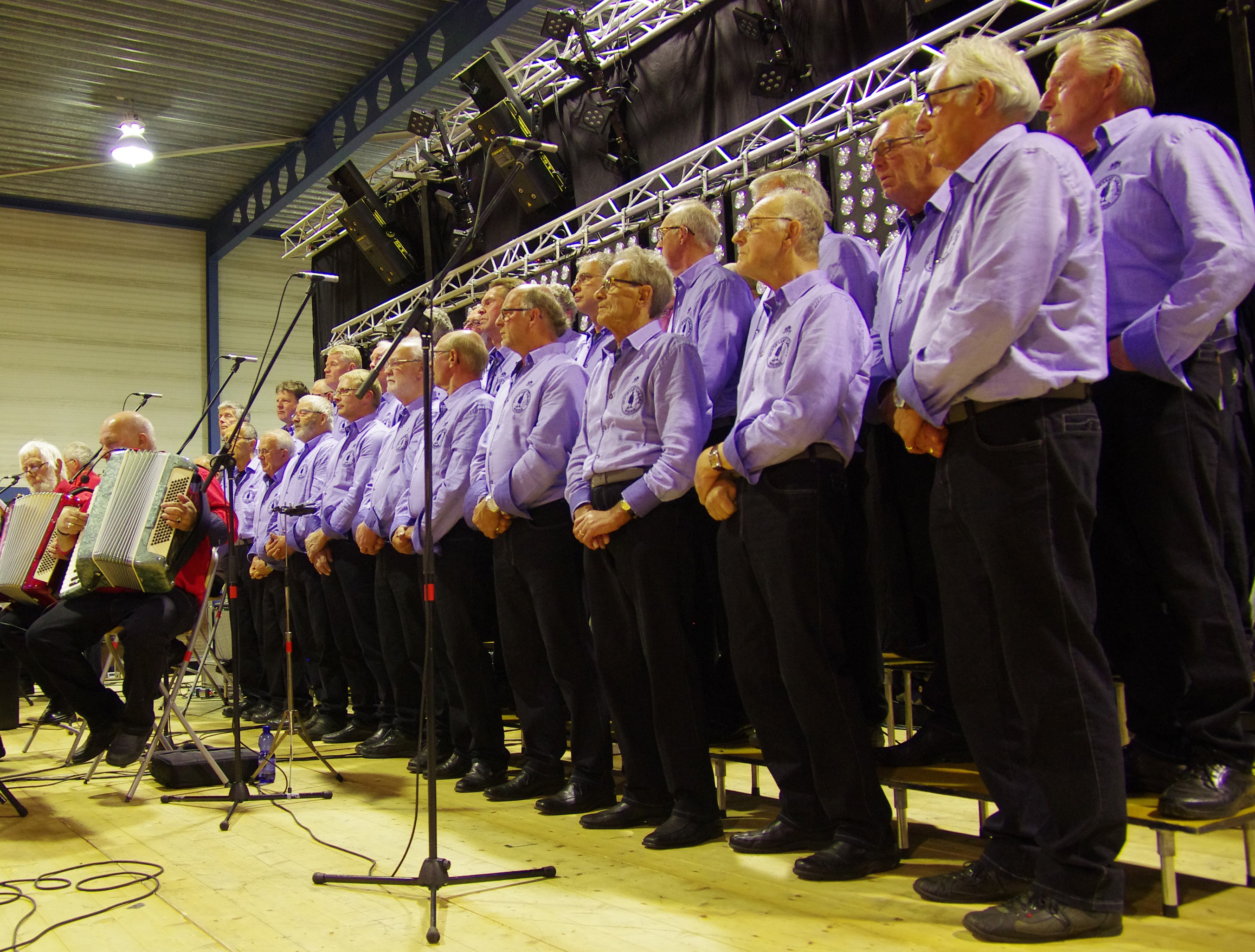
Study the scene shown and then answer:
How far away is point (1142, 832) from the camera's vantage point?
10.4 ft

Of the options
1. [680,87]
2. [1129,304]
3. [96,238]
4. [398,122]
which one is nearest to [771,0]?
[680,87]

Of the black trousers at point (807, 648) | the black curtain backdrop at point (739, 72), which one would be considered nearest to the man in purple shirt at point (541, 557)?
the black trousers at point (807, 648)

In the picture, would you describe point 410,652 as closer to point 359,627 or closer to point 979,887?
point 359,627

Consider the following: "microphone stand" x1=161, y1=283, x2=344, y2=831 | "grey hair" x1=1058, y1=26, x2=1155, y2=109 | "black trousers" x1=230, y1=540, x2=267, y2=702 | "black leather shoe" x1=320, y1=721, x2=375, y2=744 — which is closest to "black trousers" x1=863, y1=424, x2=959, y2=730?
"grey hair" x1=1058, y1=26, x2=1155, y2=109

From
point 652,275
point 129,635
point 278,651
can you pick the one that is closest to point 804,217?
point 652,275

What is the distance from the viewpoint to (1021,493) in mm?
2193

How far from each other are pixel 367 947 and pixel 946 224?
2.18 metres

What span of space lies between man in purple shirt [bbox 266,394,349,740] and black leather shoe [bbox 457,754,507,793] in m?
1.89

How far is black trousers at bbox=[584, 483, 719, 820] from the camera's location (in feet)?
10.6

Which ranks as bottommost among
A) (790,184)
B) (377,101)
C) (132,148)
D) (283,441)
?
(283,441)

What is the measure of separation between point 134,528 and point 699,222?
A: 2850 mm

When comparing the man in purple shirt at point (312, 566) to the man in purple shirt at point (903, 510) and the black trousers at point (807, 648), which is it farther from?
the man in purple shirt at point (903, 510)

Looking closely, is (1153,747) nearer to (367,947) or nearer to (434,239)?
(367,947)

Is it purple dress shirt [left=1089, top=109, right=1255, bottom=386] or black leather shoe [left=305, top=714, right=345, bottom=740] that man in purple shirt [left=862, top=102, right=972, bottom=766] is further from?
black leather shoe [left=305, top=714, right=345, bottom=740]
